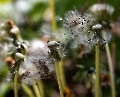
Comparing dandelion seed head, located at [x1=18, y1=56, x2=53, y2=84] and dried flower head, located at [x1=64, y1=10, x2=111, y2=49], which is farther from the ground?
dried flower head, located at [x1=64, y1=10, x2=111, y2=49]

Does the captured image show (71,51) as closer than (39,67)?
No

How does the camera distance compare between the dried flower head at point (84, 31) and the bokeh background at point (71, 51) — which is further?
the bokeh background at point (71, 51)

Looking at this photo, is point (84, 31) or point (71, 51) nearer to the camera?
point (84, 31)

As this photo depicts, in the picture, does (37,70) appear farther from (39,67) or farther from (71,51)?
(71,51)

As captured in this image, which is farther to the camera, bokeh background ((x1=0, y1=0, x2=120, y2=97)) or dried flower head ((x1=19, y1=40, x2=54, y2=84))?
bokeh background ((x1=0, y1=0, x2=120, y2=97))

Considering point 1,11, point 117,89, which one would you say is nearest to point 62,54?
point 117,89

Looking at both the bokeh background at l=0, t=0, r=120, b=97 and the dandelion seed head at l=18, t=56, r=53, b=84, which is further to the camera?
the bokeh background at l=0, t=0, r=120, b=97

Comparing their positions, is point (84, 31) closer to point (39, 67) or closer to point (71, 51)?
point (39, 67)

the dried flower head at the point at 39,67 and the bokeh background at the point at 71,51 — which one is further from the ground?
the bokeh background at the point at 71,51

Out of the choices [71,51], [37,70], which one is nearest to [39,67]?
[37,70]

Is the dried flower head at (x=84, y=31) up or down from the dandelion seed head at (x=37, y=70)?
up

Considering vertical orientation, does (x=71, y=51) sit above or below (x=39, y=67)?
above

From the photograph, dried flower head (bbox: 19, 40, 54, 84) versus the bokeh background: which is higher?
the bokeh background

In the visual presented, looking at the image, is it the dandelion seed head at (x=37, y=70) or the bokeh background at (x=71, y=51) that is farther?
the bokeh background at (x=71, y=51)
